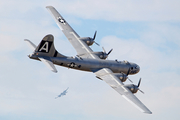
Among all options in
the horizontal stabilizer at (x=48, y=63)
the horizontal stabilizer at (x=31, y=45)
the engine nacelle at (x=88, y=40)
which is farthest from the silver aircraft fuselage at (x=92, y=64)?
the engine nacelle at (x=88, y=40)

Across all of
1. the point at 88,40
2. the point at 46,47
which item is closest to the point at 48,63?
the point at 46,47

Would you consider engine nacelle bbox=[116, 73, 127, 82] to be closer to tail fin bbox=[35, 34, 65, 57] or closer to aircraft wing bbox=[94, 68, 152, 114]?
aircraft wing bbox=[94, 68, 152, 114]

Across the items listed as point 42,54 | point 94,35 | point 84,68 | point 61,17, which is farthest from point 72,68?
point 61,17

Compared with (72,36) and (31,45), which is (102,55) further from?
(31,45)

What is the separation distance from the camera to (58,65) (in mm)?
66375

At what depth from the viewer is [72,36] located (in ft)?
256

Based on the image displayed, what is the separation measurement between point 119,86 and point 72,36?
18.5 metres

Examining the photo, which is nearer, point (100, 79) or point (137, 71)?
point (100, 79)

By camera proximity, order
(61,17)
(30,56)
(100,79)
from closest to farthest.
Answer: (30,56) < (100,79) < (61,17)

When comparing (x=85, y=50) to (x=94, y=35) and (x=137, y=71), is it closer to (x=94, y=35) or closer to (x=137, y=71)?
(x=94, y=35)

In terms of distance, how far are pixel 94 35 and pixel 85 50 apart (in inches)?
217

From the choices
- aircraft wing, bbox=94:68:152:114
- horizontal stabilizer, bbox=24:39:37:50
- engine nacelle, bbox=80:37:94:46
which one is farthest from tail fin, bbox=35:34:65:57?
engine nacelle, bbox=80:37:94:46

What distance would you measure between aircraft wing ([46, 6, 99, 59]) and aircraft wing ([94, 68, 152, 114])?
514cm

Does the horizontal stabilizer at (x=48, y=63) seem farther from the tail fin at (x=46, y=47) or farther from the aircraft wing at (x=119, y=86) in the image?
the aircraft wing at (x=119, y=86)
